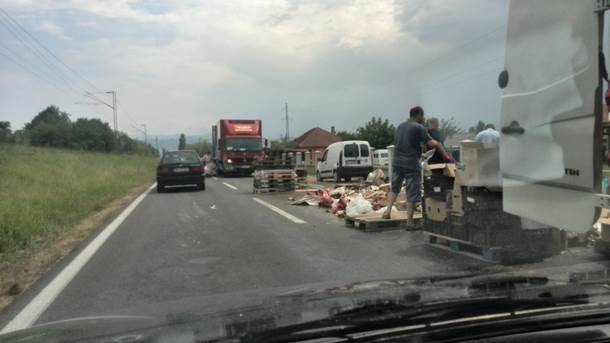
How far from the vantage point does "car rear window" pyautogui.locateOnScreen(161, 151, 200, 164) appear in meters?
21.6

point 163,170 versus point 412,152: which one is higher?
point 412,152

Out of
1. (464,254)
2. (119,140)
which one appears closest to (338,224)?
(464,254)

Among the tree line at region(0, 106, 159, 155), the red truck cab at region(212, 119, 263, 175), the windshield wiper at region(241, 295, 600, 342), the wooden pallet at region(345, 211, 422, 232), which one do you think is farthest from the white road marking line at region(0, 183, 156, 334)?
the tree line at region(0, 106, 159, 155)

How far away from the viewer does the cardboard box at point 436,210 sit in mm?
7476

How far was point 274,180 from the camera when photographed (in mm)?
20250

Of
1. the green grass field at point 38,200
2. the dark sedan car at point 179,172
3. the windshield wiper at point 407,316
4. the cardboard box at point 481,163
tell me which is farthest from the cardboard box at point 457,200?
the dark sedan car at point 179,172

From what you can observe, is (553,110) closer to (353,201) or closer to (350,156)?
(353,201)

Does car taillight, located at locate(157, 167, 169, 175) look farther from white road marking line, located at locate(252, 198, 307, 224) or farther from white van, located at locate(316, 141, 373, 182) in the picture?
white van, located at locate(316, 141, 373, 182)

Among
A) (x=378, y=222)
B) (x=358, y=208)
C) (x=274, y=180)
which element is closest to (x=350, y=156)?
(x=274, y=180)

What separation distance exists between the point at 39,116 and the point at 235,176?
93582 mm

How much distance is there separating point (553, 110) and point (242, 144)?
103 ft

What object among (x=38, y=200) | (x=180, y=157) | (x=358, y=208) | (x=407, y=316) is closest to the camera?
(x=407, y=316)

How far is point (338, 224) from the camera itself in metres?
10.6

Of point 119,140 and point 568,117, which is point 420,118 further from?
point 119,140
